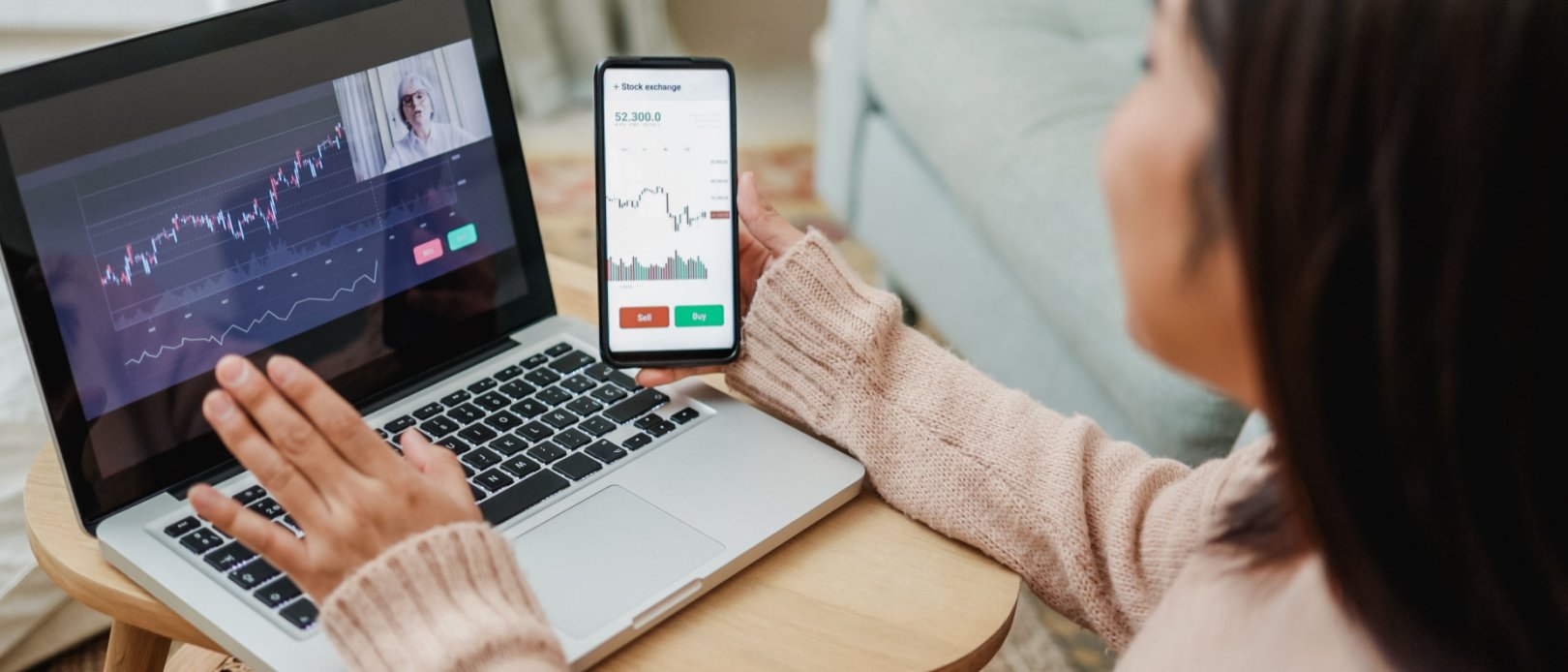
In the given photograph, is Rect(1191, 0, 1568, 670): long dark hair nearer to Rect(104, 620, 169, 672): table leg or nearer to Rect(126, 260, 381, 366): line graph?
Rect(126, 260, 381, 366): line graph

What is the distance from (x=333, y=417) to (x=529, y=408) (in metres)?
0.21

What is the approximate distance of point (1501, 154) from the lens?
0.35 metres

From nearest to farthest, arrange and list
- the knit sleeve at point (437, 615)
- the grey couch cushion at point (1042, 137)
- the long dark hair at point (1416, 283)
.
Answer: the long dark hair at point (1416, 283) < the knit sleeve at point (437, 615) < the grey couch cushion at point (1042, 137)

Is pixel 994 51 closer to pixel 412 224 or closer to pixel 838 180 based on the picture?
pixel 838 180

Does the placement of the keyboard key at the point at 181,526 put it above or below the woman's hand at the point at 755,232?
below

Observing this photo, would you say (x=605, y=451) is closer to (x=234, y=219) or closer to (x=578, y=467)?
(x=578, y=467)

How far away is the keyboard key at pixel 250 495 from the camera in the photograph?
0.66m

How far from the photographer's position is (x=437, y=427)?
0.72 metres

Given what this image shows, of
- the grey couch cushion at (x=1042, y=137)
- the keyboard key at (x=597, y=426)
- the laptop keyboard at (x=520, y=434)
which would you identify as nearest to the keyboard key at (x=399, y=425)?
the laptop keyboard at (x=520, y=434)

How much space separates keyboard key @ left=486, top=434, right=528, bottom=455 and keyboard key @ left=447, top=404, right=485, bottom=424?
29 mm

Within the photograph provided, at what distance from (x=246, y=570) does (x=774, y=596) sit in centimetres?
A: 27

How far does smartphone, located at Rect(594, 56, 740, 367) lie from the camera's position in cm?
73

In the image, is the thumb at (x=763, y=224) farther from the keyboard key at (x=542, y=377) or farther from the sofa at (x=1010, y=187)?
the sofa at (x=1010, y=187)

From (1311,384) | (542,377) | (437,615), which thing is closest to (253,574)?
(437,615)
